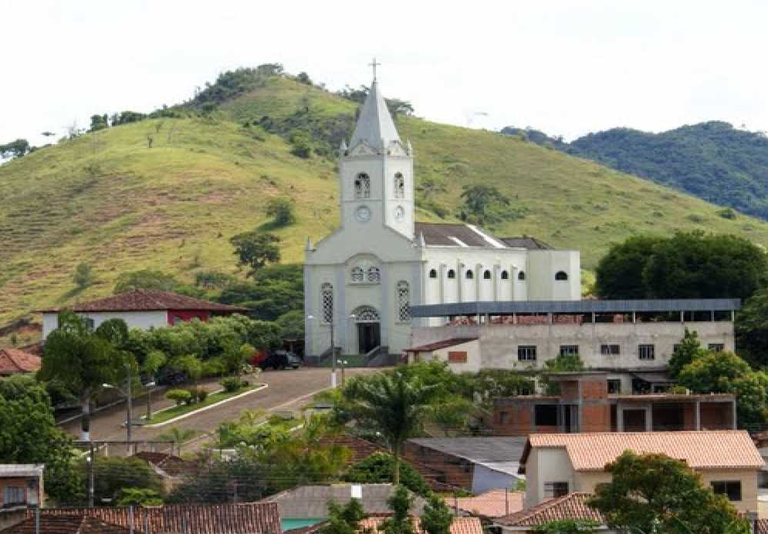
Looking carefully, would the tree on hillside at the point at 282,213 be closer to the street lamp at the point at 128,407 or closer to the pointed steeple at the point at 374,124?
the pointed steeple at the point at 374,124

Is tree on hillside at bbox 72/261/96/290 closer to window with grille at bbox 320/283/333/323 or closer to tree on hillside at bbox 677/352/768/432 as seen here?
window with grille at bbox 320/283/333/323

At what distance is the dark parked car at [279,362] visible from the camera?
326 ft

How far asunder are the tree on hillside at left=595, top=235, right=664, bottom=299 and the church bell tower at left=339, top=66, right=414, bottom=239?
9.27m

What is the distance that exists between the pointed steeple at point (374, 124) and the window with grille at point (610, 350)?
721 inches

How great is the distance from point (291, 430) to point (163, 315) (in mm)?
25117

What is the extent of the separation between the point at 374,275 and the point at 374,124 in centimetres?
Result: 773

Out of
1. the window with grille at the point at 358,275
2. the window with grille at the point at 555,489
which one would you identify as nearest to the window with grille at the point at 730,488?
the window with grille at the point at 555,489

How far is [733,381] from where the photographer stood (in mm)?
82625

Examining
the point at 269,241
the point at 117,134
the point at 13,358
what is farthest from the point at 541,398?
the point at 117,134

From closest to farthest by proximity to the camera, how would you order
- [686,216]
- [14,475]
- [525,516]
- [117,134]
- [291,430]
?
[525,516], [14,475], [291,430], [686,216], [117,134]

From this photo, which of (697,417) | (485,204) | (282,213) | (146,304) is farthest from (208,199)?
(697,417)

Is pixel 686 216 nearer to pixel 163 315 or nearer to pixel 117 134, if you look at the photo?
pixel 117 134

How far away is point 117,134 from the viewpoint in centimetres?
18725

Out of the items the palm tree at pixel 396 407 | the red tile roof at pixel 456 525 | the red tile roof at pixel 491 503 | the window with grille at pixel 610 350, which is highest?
the window with grille at pixel 610 350
